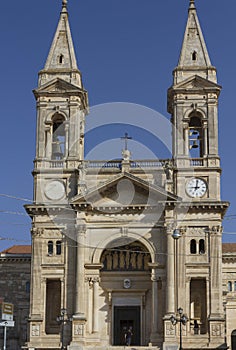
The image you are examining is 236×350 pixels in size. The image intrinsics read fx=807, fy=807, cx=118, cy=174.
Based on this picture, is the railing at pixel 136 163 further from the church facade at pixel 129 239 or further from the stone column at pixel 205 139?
the stone column at pixel 205 139

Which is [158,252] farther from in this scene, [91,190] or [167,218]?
[91,190]

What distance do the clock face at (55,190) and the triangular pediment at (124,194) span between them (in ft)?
5.47

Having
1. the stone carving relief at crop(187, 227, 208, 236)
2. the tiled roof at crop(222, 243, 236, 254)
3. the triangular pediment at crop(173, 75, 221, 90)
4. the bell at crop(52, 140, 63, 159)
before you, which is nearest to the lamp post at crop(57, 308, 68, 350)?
the stone carving relief at crop(187, 227, 208, 236)

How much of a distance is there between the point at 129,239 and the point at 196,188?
5418 millimetres

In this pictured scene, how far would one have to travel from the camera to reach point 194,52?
55156 millimetres

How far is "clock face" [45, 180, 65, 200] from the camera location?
172 feet

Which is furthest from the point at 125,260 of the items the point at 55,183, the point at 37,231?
the point at 55,183

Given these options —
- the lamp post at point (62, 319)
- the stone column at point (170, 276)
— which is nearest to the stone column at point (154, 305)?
the stone column at point (170, 276)

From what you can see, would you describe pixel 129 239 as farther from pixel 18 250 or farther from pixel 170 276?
pixel 18 250

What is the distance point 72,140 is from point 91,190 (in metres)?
4.10

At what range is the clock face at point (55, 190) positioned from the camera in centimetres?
5234

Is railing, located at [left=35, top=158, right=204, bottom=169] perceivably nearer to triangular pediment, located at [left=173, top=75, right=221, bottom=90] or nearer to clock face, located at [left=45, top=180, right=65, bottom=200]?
clock face, located at [left=45, top=180, right=65, bottom=200]

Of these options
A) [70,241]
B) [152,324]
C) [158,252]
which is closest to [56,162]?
[70,241]

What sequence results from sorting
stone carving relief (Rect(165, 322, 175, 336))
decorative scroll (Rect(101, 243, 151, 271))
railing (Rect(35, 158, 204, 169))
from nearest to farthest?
stone carving relief (Rect(165, 322, 175, 336))
decorative scroll (Rect(101, 243, 151, 271))
railing (Rect(35, 158, 204, 169))
